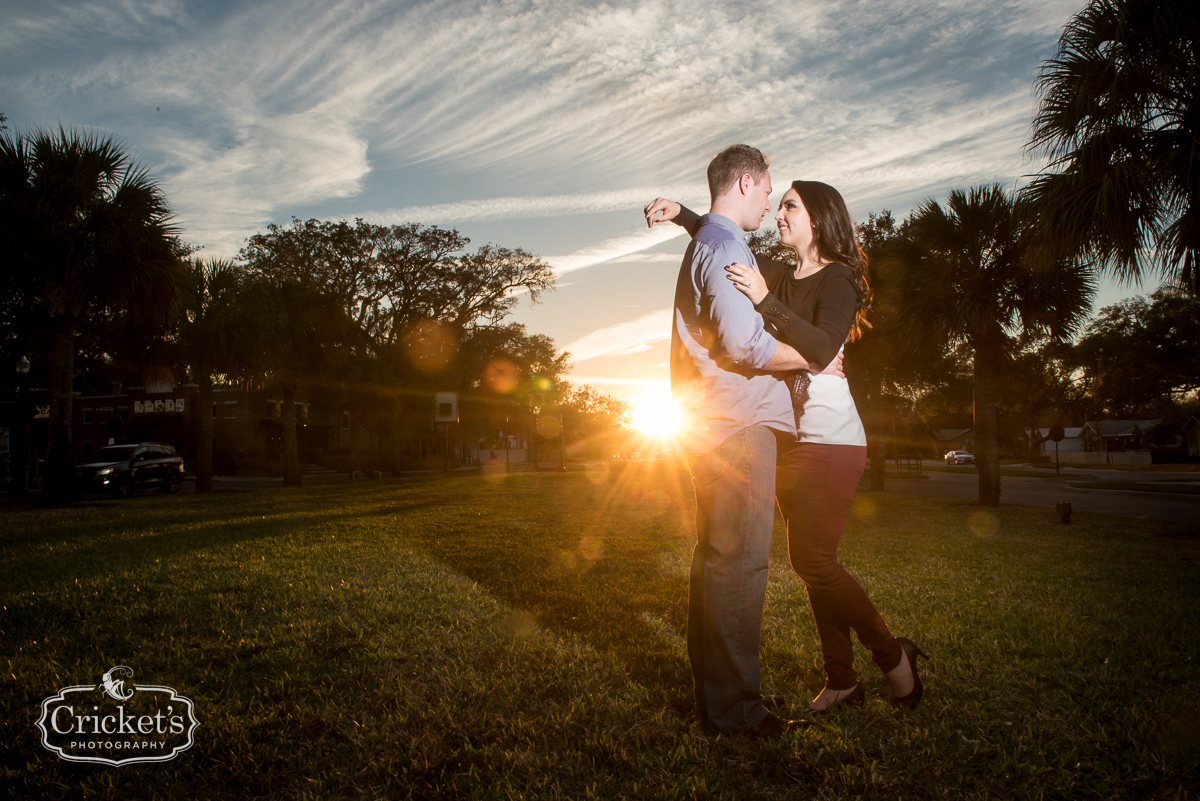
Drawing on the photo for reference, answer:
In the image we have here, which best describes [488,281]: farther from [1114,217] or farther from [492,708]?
[492,708]

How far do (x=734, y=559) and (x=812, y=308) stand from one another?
954 millimetres

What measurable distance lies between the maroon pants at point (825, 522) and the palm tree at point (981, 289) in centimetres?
1242

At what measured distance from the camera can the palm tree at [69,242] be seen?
13.7m

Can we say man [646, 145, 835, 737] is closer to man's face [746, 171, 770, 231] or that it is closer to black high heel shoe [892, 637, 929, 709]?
man's face [746, 171, 770, 231]

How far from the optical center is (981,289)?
521 inches

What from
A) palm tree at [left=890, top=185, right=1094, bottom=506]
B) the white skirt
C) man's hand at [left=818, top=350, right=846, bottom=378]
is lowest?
the white skirt

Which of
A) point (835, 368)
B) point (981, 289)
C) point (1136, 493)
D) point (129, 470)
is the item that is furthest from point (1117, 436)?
point (835, 368)

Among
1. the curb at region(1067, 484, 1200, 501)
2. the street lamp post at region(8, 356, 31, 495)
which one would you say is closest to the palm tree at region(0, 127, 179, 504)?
the street lamp post at region(8, 356, 31, 495)

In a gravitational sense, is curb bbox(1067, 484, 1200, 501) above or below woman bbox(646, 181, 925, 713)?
below

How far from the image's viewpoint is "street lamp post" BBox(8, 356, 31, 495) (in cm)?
2020

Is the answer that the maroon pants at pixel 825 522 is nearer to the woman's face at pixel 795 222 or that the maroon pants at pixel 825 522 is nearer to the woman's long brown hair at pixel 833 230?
the woman's long brown hair at pixel 833 230

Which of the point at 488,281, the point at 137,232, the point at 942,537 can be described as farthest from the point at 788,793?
the point at 488,281

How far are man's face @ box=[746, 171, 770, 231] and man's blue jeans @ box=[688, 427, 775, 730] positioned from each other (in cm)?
79

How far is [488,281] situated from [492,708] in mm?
35704
